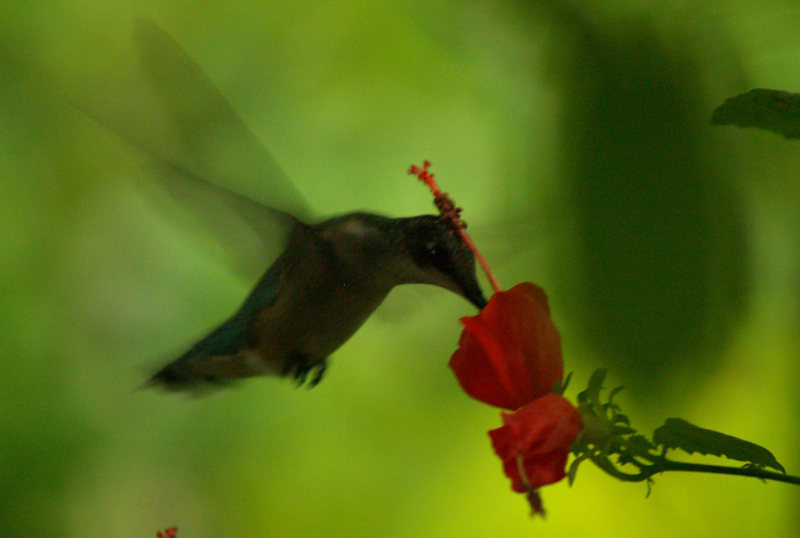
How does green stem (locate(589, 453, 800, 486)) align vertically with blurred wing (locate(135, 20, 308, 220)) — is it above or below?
below

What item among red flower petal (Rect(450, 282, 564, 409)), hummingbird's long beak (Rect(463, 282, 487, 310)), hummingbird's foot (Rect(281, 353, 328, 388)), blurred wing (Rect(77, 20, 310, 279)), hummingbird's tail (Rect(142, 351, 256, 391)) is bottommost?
red flower petal (Rect(450, 282, 564, 409))

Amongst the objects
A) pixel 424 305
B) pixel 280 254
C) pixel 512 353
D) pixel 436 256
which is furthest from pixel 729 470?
pixel 424 305

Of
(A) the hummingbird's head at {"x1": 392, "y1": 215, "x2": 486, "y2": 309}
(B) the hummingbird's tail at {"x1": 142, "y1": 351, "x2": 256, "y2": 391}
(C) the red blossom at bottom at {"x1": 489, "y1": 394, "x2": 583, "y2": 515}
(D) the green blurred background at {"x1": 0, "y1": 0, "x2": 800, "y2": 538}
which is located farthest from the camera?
(D) the green blurred background at {"x1": 0, "y1": 0, "x2": 800, "y2": 538}

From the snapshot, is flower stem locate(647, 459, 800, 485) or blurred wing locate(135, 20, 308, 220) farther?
blurred wing locate(135, 20, 308, 220)

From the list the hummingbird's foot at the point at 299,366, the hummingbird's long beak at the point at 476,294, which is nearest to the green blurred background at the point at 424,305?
the hummingbird's foot at the point at 299,366

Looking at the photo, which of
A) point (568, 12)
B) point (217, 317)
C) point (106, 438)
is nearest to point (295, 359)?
point (217, 317)

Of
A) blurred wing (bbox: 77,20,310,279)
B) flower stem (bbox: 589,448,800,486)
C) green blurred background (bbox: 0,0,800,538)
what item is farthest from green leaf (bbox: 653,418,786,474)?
green blurred background (bbox: 0,0,800,538)

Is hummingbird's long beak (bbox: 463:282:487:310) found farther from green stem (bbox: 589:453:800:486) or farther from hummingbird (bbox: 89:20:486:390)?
green stem (bbox: 589:453:800:486)

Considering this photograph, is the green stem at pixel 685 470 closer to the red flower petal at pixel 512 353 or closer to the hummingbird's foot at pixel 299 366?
the red flower petal at pixel 512 353

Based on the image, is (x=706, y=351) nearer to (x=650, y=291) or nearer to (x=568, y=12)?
(x=650, y=291)
